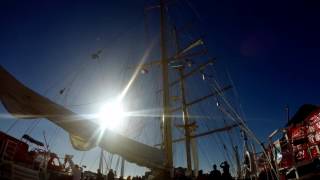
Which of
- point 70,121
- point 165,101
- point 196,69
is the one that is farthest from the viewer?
point 196,69

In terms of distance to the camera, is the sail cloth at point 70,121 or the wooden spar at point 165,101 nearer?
the sail cloth at point 70,121

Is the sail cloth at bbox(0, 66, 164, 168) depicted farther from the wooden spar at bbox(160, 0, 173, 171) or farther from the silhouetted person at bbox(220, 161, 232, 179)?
the silhouetted person at bbox(220, 161, 232, 179)

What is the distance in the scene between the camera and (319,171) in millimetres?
8086

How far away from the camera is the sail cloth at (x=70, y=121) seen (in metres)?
6.67

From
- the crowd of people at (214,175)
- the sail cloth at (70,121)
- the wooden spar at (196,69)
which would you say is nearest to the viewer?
the sail cloth at (70,121)

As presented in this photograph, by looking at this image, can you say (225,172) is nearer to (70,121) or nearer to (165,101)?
(165,101)

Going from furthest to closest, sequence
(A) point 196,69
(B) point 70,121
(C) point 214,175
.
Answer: (A) point 196,69
(C) point 214,175
(B) point 70,121

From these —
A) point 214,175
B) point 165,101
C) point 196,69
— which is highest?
point 196,69

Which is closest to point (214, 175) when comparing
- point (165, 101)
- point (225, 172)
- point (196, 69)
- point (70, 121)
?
point (225, 172)

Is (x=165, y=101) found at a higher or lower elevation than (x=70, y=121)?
higher

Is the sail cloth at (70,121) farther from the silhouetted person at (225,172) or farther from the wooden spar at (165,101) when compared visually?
the silhouetted person at (225,172)

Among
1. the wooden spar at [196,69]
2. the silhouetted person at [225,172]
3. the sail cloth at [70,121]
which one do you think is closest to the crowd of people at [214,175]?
the silhouetted person at [225,172]

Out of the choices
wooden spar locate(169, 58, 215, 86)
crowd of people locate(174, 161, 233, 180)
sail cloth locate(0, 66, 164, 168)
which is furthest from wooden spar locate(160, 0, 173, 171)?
wooden spar locate(169, 58, 215, 86)

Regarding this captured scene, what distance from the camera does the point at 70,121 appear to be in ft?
24.2
